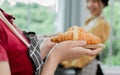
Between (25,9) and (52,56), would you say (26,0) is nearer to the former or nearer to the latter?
(25,9)

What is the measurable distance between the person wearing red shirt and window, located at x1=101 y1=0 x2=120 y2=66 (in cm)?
202

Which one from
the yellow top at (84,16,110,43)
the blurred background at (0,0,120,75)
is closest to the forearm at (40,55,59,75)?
the yellow top at (84,16,110,43)

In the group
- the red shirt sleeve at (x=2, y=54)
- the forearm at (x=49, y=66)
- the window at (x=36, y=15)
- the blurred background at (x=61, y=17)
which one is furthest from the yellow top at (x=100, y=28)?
the red shirt sleeve at (x=2, y=54)

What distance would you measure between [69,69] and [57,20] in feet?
2.52

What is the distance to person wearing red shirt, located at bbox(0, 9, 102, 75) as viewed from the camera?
76cm

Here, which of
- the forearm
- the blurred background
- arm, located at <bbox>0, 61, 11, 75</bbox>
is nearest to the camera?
arm, located at <bbox>0, 61, 11, 75</bbox>

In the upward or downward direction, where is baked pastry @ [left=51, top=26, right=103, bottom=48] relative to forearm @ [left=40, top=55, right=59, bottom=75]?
upward

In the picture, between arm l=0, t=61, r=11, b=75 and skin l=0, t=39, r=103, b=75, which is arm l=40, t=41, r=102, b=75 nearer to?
skin l=0, t=39, r=103, b=75

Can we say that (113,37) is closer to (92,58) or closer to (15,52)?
(92,58)

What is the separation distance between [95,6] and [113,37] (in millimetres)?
565

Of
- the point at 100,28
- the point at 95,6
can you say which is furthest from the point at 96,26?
the point at 95,6

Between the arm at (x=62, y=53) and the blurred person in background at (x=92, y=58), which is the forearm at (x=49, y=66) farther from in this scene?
the blurred person in background at (x=92, y=58)

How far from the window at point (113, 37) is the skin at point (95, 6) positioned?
1.19ft

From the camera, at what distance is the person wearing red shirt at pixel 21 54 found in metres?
0.76
